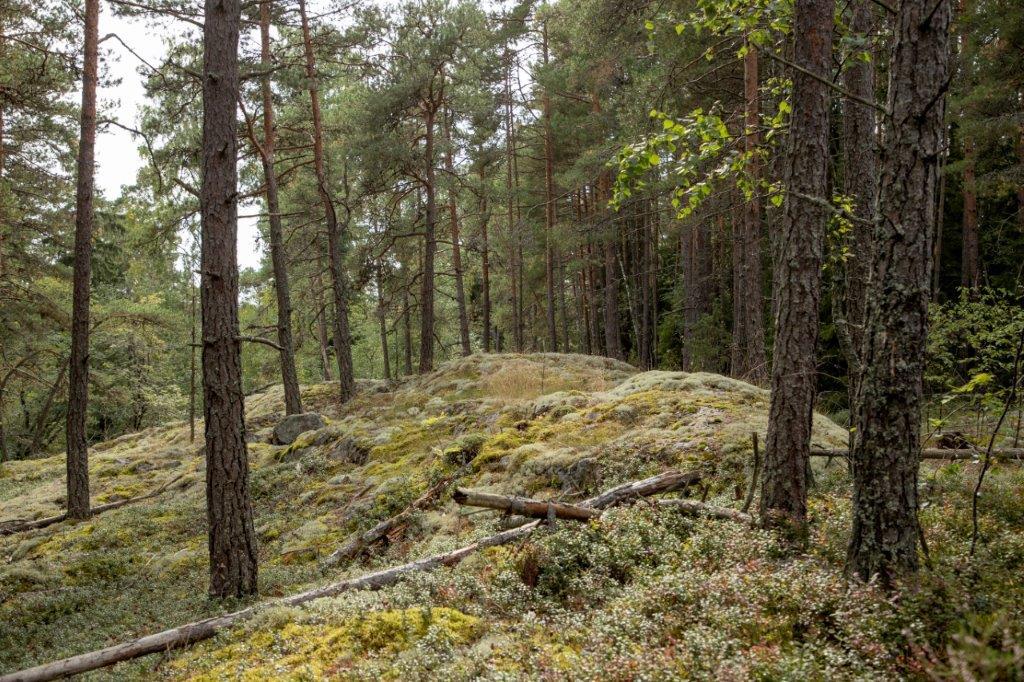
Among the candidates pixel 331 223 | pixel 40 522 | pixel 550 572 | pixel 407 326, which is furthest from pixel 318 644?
pixel 407 326

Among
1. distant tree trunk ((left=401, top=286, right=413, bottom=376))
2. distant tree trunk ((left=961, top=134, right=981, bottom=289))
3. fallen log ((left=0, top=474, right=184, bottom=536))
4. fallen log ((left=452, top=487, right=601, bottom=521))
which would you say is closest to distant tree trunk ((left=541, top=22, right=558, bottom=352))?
distant tree trunk ((left=401, top=286, right=413, bottom=376))

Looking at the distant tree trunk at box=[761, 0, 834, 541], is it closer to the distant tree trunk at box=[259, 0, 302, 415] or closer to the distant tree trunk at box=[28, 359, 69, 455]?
the distant tree trunk at box=[259, 0, 302, 415]

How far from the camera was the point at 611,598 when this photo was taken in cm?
467

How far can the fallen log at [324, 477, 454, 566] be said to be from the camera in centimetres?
749

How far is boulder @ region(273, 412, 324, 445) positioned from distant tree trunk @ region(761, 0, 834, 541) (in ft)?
38.4

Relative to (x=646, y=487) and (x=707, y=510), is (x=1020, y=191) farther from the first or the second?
(x=707, y=510)

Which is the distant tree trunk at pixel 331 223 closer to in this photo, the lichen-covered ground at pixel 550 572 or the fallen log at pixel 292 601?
the lichen-covered ground at pixel 550 572

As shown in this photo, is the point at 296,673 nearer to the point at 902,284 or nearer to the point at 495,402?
the point at 902,284

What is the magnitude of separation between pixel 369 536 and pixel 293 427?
26.0 ft

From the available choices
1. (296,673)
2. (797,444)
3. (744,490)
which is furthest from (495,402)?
(296,673)

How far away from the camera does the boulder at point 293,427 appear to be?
14703 mm

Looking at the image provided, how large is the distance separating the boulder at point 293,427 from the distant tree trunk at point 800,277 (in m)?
11.7

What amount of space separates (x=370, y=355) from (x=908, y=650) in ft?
120

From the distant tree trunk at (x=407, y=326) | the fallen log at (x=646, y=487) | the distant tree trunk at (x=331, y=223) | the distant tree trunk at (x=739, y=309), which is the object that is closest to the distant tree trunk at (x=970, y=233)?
the distant tree trunk at (x=739, y=309)
